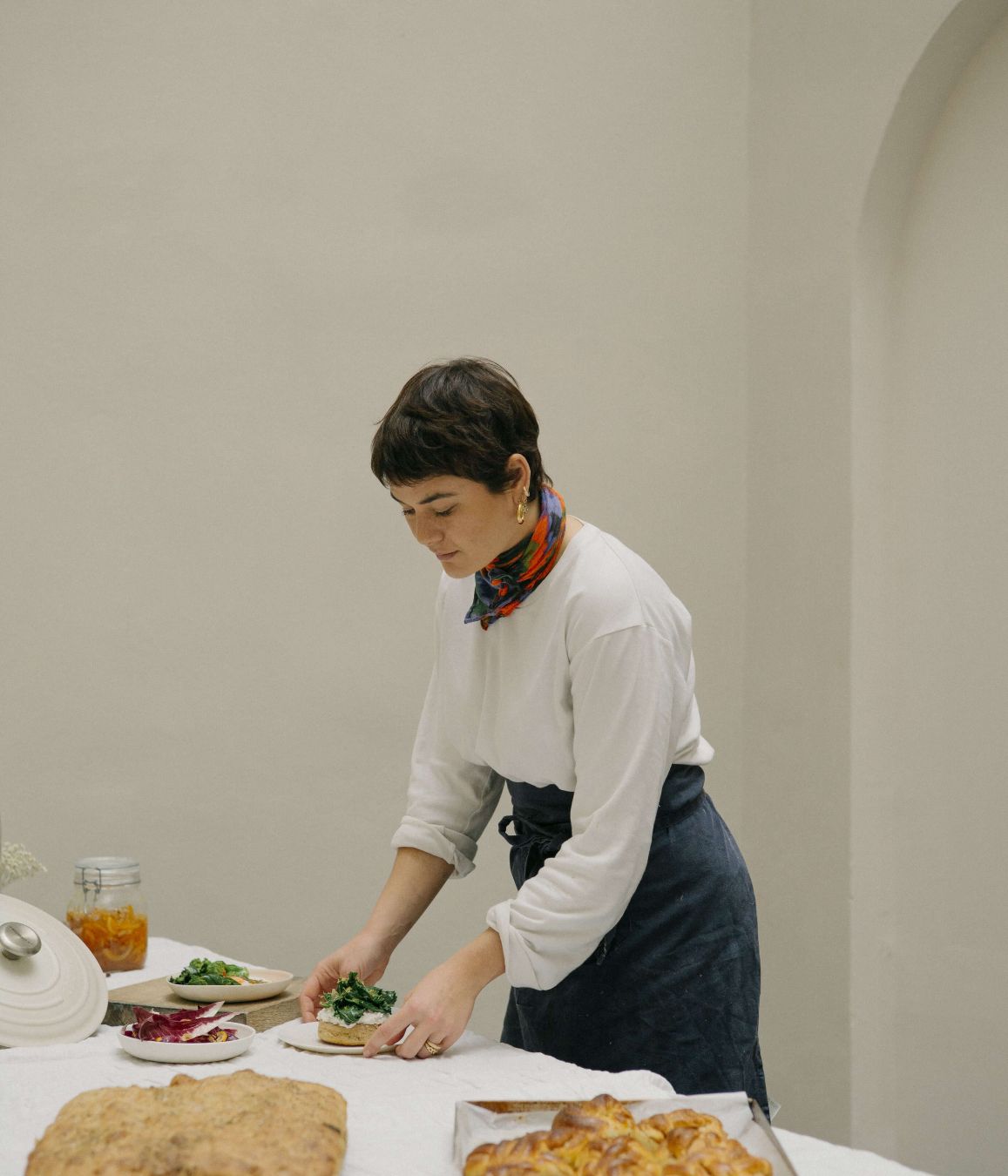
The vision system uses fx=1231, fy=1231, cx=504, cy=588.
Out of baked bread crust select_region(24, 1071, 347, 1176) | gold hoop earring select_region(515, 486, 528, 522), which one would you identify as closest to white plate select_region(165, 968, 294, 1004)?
baked bread crust select_region(24, 1071, 347, 1176)

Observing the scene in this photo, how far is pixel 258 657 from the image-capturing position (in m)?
2.68

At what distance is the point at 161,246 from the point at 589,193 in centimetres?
113

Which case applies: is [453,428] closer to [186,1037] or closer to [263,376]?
[186,1037]

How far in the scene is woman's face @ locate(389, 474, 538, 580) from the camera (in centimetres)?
159

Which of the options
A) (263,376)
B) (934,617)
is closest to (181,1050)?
(263,376)

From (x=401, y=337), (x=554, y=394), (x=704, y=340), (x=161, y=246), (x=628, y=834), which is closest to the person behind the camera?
(x=628, y=834)

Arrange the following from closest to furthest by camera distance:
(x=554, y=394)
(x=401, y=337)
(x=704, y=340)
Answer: (x=401, y=337) → (x=554, y=394) → (x=704, y=340)

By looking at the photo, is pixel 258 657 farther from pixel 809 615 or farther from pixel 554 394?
pixel 809 615

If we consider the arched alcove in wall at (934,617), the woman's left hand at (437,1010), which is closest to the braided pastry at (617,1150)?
the woman's left hand at (437,1010)

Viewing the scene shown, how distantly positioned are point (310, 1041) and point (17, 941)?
1.37ft

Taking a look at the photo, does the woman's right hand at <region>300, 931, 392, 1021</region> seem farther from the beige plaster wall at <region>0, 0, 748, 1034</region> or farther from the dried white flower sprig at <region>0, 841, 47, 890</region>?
the beige plaster wall at <region>0, 0, 748, 1034</region>

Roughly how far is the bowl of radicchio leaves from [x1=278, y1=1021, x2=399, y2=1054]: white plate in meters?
0.05

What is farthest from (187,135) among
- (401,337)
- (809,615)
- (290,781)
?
(809,615)

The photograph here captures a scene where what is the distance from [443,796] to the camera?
72.4 inches
